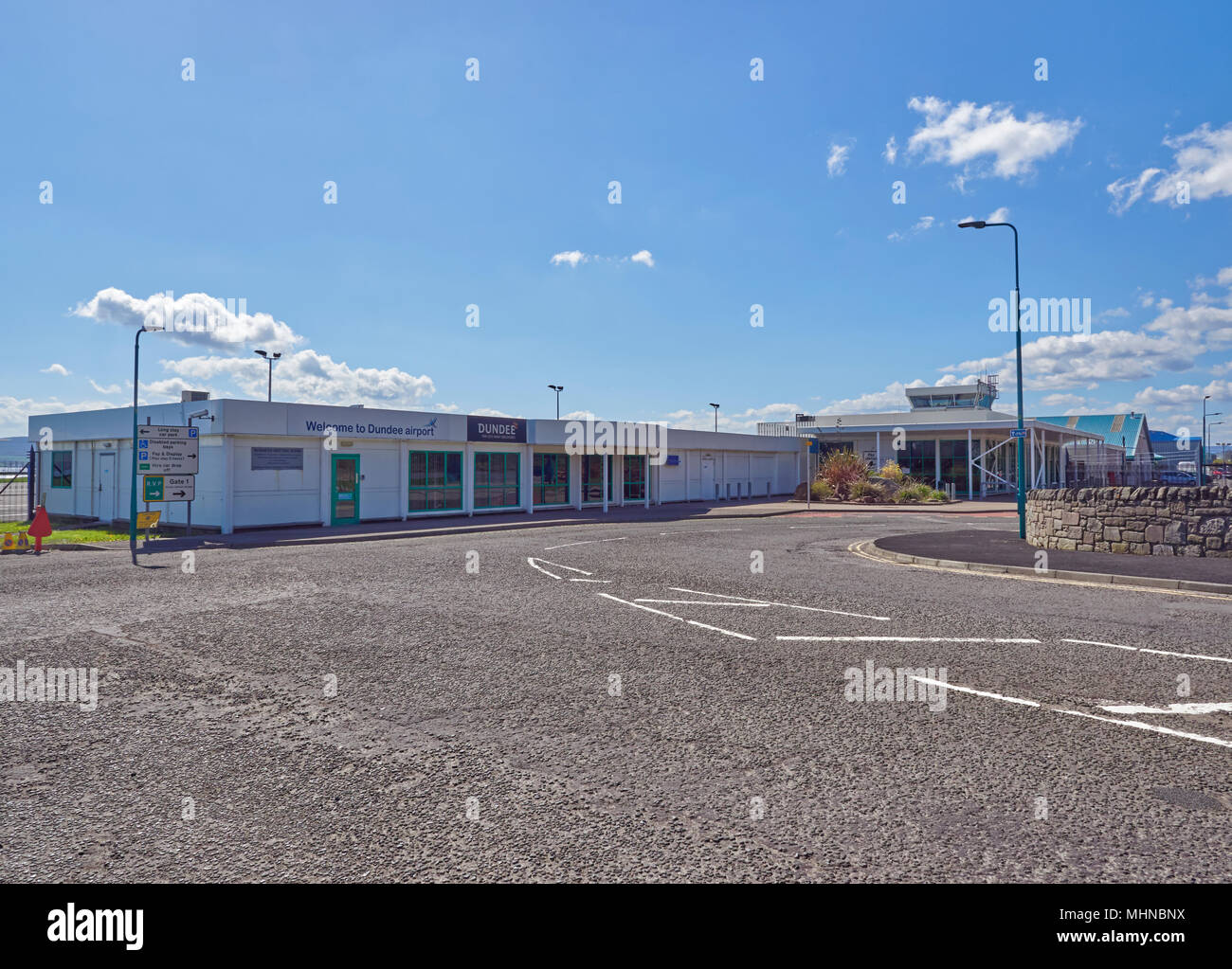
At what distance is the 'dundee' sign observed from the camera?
94.9 ft

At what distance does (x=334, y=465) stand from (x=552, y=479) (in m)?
10.4

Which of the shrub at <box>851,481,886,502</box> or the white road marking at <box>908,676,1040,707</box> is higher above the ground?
the shrub at <box>851,481,886,502</box>

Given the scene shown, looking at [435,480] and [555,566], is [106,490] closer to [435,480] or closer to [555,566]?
[435,480]

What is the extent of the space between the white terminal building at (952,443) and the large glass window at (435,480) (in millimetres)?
26319

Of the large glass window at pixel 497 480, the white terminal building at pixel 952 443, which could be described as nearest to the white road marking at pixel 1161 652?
the large glass window at pixel 497 480

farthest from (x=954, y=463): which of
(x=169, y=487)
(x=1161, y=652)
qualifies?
(x=1161, y=652)

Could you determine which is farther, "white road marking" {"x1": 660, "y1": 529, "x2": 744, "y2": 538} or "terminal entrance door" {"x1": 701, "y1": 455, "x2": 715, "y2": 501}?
"terminal entrance door" {"x1": 701, "y1": 455, "x2": 715, "y2": 501}

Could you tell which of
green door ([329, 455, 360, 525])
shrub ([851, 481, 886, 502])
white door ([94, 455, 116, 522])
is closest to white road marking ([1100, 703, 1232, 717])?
green door ([329, 455, 360, 525])

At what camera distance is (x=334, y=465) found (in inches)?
998

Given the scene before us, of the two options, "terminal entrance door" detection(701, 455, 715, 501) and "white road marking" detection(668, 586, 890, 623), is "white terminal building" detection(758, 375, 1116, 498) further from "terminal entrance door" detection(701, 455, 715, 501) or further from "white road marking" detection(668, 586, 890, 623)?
"white road marking" detection(668, 586, 890, 623)

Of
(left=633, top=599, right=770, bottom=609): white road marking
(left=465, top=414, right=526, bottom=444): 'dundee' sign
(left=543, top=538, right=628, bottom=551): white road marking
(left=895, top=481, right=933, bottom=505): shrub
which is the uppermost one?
(left=465, top=414, right=526, bottom=444): 'dundee' sign

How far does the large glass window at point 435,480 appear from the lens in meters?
27.9

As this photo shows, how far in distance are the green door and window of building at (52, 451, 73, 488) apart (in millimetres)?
11554
